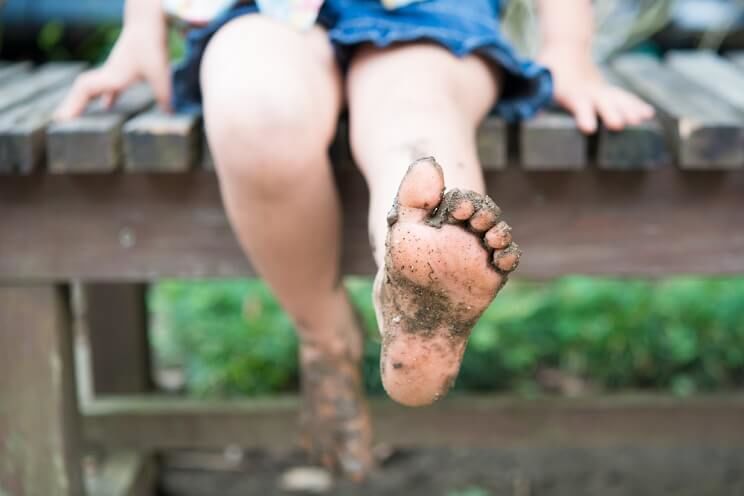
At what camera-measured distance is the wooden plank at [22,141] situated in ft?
4.27

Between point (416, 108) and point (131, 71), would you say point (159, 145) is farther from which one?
point (416, 108)

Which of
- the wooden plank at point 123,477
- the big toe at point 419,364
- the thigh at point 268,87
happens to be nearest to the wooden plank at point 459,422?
the wooden plank at point 123,477

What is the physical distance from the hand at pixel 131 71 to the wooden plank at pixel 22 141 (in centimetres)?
5

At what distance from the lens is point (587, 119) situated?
1.30 m

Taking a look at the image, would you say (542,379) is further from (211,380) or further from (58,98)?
(58,98)

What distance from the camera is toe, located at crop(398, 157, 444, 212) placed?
824mm

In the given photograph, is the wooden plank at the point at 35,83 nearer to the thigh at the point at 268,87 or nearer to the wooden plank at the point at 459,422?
the thigh at the point at 268,87

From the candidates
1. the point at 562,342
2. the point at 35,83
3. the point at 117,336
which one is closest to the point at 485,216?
the point at 35,83

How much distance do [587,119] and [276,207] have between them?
1.42 ft

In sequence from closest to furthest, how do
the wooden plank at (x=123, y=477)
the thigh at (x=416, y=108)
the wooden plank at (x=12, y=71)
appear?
1. the thigh at (x=416, y=108)
2. the wooden plank at (x=12, y=71)
3. the wooden plank at (x=123, y=477)

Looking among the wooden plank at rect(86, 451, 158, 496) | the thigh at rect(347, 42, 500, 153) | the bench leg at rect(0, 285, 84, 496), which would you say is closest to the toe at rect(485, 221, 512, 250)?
the thigh at rect(347, 42, 500, 153)

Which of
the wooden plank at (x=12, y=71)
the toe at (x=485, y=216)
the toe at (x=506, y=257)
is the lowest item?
the wooden plank at (x=12, y=71)

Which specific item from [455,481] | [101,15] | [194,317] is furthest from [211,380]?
[101,15]

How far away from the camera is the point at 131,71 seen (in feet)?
4.81
